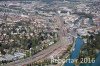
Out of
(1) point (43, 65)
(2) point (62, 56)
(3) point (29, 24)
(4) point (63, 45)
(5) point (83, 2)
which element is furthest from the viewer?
(5) point (83, 2)

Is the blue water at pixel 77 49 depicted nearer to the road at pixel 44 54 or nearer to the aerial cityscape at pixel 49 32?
the aerial cityscape at pixel 49 32

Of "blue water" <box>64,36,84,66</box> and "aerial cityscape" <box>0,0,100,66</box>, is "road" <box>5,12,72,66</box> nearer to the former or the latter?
"aerial cityscape" <box>0,0,100,66</box>

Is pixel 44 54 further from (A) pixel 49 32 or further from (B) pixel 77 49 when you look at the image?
(A) pixel 49 32

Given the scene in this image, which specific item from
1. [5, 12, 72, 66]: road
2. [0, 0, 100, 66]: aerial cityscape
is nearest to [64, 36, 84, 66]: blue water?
[0, 0, 100, 66]: aerial cityscape

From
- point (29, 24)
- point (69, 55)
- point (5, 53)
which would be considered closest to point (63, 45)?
point (69, 55)

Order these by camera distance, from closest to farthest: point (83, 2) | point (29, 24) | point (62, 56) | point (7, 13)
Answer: point (62, 56) → point (29, 24) → point (7, 13) → point (83, 2)

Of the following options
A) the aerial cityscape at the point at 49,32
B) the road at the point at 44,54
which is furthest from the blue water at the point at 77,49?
the road at the point at 44,54

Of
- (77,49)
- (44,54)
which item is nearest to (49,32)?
(77,49)

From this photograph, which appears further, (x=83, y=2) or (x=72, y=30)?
(x=83, y=2)

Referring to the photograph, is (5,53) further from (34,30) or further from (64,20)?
(64,20)
